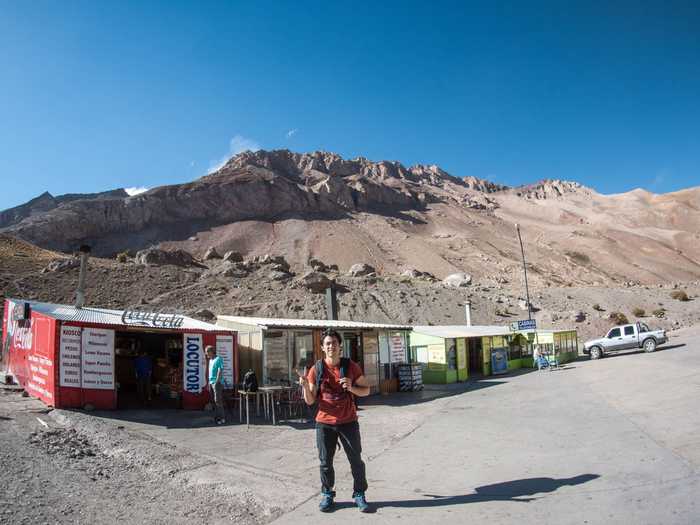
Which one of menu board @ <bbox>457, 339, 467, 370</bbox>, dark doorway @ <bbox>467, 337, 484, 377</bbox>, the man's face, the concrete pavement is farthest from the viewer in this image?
dark doorway @ <bbox>467, 337, 484, 377</bbox>

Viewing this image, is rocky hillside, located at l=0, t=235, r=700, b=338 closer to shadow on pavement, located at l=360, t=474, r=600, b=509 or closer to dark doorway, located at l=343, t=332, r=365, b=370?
dark doorway, located at l=343, t=332, r=365, b=370

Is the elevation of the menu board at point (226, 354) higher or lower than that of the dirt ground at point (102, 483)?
higher

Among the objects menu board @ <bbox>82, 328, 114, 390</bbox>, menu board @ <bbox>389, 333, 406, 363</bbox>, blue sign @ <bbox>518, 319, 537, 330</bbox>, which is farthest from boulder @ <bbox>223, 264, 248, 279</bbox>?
menu board @ <bbox>82, 328, 114, 390</bbox>

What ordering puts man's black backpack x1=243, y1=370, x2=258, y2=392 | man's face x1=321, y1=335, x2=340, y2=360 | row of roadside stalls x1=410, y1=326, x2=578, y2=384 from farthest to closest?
1. row of roadside stalls x1=410, y1=326, x2=578, y2=384
2. man's black backpack x1=243, y1=370, x2=258, y2=392
3. man's face x1=321, y1=335, x2=340, y2=360

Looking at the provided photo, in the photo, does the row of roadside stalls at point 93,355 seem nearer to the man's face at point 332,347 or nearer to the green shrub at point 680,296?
the man's face at point 332,347

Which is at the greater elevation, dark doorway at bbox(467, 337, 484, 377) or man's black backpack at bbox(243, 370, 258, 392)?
man's black backpack at bbox(243, 370, 258, 392)

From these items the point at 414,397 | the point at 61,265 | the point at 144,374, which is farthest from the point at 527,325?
the point at 61,265

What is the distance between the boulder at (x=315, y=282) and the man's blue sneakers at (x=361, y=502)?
4094cm

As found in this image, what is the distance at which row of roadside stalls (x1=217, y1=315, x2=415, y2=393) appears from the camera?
1490 centimetres

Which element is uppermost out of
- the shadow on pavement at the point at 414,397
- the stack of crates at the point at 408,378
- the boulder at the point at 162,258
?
the boulder at the point at 162,258

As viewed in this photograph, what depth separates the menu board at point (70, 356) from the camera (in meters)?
11.0

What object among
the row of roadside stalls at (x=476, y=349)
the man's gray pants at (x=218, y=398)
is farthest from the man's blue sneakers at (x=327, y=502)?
the row of roadside stalls at (x=476, y=349)

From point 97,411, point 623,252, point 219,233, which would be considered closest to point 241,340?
point 97,411

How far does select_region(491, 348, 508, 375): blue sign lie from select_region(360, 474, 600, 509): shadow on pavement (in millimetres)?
21797
